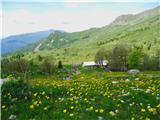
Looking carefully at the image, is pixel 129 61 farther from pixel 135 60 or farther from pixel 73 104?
pixel 73 104

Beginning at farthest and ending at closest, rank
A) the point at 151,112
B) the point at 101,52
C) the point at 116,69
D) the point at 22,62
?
1. the point at 101,52
2. the point at 116,69
3. the point at 22,62
4. the point at 151,112

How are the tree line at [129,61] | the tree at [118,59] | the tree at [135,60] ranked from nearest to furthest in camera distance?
1. the tree line at [129,61]
2. the tree at [135,60]
3. the tree at [118,59]

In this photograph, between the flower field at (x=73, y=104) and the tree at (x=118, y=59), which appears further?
the tree at (x=118, y=59)

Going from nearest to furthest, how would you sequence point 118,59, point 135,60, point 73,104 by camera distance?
point 73,104
point 135,60
point 118,59

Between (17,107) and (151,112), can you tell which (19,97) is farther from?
(151,112)

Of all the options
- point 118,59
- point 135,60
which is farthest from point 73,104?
point 118,59

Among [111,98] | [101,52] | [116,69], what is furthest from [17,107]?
[101,52]

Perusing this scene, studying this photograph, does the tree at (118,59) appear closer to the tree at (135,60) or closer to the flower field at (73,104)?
the tree at (135,60)

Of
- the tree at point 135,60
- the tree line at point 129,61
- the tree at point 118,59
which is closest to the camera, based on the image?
the tree line at point 129,61

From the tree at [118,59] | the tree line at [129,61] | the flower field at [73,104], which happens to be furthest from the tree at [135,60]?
the flower field at [73,104]

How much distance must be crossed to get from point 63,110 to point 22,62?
395 ft

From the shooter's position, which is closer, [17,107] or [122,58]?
[17,107]

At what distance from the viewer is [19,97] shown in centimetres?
1495

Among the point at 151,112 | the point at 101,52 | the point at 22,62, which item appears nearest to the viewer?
the point at 151,112
